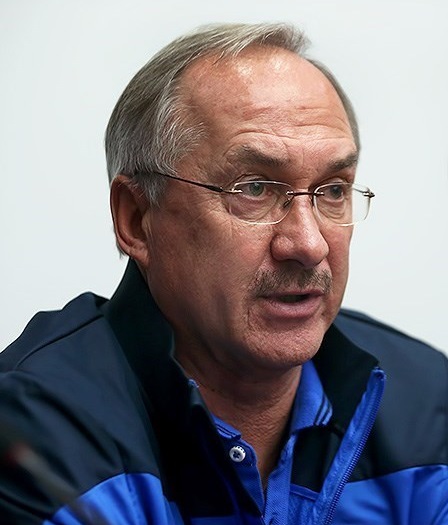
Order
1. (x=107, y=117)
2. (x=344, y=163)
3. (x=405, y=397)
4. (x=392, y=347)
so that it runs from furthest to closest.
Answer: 1. (x=107, y=117)
2. (x=392, y=347)
3. (x=405, y=397)
4. (x=344, y=163)

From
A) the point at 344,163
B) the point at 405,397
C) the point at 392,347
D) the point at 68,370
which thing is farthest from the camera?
the point at 392,347

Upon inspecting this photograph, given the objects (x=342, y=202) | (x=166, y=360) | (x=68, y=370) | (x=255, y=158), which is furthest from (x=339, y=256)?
(x=68, y=370)

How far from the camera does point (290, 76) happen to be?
1682 mm

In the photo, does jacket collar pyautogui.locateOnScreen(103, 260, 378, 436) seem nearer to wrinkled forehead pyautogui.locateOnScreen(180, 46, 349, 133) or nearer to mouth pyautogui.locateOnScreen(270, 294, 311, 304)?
mouth pyautogui.locateOnScreen(270, 294, 311, 304)

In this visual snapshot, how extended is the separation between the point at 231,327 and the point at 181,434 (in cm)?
17

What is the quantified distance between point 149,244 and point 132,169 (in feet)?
0.40

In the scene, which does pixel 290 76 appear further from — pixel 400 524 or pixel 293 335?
pixel 400 524

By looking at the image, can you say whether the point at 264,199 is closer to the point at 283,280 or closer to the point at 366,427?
the point at 283,280

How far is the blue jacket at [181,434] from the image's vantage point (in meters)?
1.47

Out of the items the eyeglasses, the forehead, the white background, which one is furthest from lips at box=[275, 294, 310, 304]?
the white background

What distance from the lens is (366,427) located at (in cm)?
170

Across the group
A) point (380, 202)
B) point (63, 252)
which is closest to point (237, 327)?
point (63, 252)

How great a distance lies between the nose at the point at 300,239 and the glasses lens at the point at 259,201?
0.07ft

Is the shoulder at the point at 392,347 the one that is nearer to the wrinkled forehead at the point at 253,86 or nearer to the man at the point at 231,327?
the man at the point at 231,327
